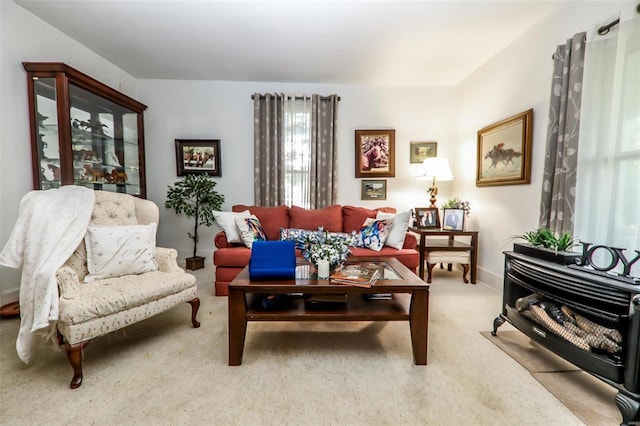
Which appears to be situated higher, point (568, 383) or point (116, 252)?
point (116, 252)

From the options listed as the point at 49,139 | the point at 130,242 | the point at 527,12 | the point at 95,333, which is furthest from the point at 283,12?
the point at 95,333

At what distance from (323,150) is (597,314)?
3168 mm

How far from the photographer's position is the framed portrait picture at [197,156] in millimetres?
3721

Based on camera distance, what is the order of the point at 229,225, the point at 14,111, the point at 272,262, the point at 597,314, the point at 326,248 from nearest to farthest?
1. the point at 597,314
2. the point at 272,262
3. the point at 326,248
4. the point at 14,111
5. the point at 229,225

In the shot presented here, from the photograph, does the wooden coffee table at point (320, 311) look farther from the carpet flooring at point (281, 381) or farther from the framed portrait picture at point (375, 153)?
the framed portrait picture at point (375, 153)

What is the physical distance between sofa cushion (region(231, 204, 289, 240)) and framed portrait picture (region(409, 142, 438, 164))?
2.12 metres

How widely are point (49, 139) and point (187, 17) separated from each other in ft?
5.70

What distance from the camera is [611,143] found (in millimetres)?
1610

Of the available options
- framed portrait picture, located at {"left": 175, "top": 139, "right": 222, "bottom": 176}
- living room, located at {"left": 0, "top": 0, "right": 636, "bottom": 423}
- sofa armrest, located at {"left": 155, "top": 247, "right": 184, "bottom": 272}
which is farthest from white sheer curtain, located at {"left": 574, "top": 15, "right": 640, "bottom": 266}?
framed portrait picture, located at {"left": 175, "top": 139, "right": 222, "bottom": 176}

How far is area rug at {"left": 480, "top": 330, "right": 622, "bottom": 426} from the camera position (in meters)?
1.18

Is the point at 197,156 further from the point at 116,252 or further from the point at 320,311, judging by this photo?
the point at 320,311

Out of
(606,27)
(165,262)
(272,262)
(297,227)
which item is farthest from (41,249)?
(606,27)

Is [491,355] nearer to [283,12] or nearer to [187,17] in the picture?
[283,12]

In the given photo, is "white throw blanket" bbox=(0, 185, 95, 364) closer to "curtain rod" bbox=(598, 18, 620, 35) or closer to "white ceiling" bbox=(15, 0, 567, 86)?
"white ceiling" bbox=(15, 0, 567, 86)
